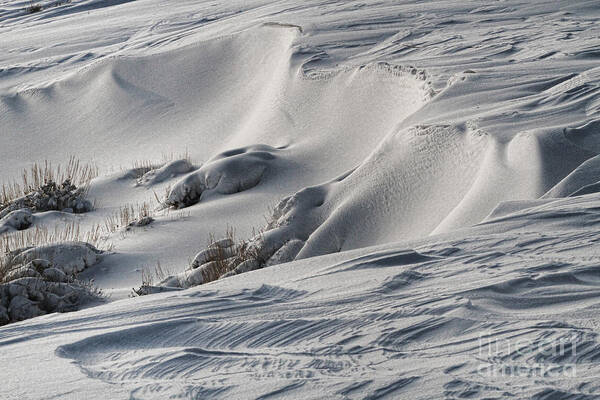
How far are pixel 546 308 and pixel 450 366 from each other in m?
0.42

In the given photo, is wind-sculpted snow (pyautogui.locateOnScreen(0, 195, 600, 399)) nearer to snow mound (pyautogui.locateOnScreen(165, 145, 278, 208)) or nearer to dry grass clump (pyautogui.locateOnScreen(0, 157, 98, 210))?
snow mound (pyautogui.locateOnScreen(165, 145, 278, 208))

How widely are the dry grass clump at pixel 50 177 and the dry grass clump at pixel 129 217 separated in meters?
0.69

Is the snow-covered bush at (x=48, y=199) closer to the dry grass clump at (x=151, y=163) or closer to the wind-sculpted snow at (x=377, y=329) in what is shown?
the dry grass clump at (x=151, y=163)

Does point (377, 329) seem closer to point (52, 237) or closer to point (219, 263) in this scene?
point (219, 263)

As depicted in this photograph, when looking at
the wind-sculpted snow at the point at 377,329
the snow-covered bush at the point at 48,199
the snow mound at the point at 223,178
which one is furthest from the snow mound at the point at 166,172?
the wind-sculpted snow at the point at 377,329

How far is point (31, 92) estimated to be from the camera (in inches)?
360

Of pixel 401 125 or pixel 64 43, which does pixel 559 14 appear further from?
pixel 64 43

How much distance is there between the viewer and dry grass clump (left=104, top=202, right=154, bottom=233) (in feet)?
16.8

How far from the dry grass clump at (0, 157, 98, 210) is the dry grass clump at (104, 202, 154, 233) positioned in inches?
27.1

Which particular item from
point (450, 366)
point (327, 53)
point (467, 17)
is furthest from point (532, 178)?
point (467, 17)

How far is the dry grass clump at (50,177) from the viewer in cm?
657

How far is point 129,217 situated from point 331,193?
1.96m

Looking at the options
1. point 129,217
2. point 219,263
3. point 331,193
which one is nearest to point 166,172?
point 129,217

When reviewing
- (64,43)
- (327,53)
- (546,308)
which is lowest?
(546,308)
